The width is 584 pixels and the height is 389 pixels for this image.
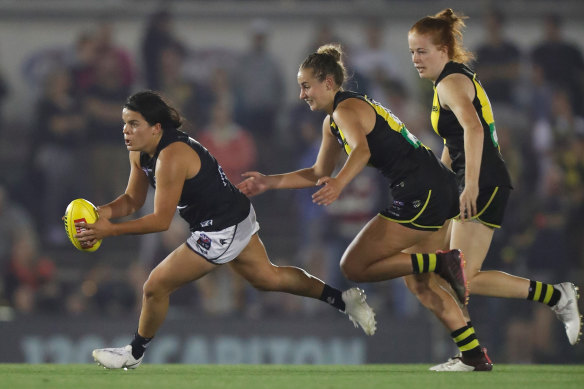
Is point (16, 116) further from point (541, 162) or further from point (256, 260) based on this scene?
point (256, 260)

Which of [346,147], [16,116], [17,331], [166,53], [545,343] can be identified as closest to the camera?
[346,147]

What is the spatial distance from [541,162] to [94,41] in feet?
19.3

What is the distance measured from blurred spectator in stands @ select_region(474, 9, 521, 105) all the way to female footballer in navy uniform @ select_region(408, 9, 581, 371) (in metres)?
6.27

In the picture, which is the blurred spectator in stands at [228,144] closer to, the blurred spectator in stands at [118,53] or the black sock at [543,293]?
the blurred spectator in stands at [118,53]

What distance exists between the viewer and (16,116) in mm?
14406

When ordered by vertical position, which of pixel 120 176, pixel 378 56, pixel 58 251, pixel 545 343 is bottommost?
pixel 545 343

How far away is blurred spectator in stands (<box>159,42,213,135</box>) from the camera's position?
1294cm

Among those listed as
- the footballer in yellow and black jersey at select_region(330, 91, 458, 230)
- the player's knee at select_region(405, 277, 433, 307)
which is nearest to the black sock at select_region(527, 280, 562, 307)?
the player's knee at select_region(405, 277, 433, 307)

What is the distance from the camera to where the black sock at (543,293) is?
6707 mm

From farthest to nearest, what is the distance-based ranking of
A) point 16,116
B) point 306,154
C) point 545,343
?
1. point 16,116
2. point 306,154
3. point 545,343

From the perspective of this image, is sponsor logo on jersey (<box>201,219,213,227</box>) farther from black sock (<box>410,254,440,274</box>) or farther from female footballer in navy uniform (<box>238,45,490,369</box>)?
black sock (<box>410,254,440,274</box>)

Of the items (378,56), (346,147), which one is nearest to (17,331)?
(346,147)

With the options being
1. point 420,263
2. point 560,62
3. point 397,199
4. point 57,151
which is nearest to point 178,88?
point 57,151

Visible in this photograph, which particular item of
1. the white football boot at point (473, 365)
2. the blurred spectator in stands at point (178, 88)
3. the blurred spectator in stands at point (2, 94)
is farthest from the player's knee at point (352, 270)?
the blurred spectator in stands at point (2, 94)
